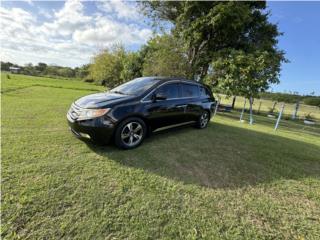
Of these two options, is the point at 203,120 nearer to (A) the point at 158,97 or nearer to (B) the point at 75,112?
(A) the point at 158,97

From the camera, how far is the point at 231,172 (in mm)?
3596

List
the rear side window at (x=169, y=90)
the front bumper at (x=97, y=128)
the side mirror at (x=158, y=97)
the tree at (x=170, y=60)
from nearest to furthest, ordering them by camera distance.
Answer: the front bumper at (x=97, y=128), the side mirror at (x=158, y=97), the rear side window at (x=169, y=90), the tree at (x=170, y=60)

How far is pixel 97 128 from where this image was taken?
3.70 metres

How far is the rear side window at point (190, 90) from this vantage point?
5.41 m

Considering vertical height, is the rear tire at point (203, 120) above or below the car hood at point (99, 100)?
below

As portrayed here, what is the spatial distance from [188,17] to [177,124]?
1016 centimetres

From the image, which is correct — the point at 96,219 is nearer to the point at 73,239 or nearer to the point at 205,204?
the point at 73,239

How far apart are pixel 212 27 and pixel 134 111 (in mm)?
10479

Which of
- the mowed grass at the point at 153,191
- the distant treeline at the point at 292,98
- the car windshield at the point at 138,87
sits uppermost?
the distant treeline at the point at 292,98

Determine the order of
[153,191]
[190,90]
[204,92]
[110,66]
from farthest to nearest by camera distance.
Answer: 1. [110,66]
2. [204,92]
3. [190,90]
4. [153,191]

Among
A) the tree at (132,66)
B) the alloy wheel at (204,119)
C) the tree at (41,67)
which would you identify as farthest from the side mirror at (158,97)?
the tree at (41,67)

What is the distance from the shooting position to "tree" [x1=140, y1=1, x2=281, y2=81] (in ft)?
36.9

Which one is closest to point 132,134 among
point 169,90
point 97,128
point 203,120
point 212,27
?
point 97,128

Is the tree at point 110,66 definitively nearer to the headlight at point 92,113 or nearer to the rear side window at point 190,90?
the rear side window at point 190,90
